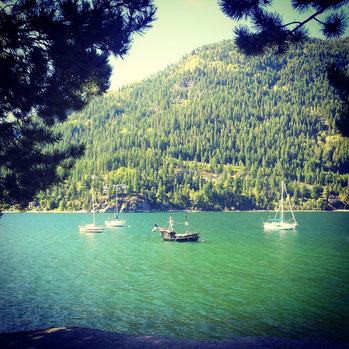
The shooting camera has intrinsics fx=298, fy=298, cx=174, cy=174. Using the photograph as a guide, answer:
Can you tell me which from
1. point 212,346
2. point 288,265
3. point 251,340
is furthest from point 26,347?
point 288,265

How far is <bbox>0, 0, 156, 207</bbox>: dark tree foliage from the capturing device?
929 cm

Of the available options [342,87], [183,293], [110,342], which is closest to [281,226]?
[183,293]

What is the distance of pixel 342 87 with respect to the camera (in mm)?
9477

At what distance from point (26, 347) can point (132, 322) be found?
26.8ft

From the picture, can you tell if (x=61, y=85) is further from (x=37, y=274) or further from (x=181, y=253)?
(x=181, y=253)

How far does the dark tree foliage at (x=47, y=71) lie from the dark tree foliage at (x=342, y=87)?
21.6 ft

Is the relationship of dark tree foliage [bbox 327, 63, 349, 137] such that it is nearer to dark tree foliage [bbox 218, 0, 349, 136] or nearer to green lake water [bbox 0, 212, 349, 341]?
dark tree foliage [bbox 218, 0, 349, 136]

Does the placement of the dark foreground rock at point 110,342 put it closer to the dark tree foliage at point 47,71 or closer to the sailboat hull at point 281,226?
the dark tree foliage at point 47,71

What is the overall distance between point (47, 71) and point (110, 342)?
38.7ft

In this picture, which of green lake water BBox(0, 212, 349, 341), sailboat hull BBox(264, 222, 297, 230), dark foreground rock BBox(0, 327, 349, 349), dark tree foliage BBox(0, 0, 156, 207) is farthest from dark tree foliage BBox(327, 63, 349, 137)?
sailboat hull BBox(264, 222, 297, 230)

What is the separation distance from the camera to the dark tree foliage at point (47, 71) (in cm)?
929

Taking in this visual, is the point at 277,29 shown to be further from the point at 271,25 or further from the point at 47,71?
the point at 47,71

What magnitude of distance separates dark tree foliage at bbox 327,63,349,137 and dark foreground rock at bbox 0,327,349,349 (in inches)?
385

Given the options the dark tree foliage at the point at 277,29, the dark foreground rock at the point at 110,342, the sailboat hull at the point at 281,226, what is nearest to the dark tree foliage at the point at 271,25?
the dark tree foliage at the point at 277,29
